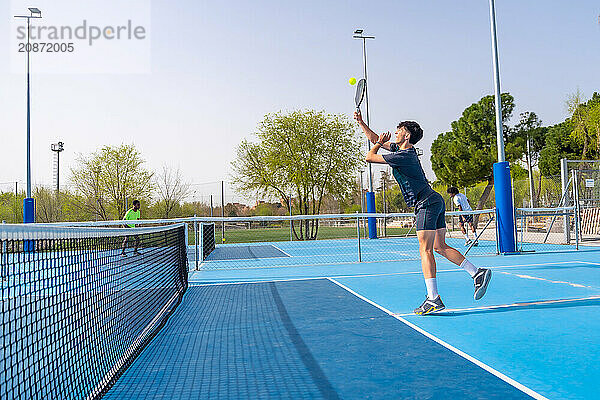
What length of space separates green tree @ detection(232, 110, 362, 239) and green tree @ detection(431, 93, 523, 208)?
19.8m

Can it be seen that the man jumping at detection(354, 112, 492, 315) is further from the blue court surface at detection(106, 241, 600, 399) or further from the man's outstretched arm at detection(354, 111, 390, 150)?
the blue court surface at detection(106, 241, 600, 399)

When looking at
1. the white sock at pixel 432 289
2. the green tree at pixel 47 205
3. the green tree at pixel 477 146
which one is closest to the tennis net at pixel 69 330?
the white sock at pixel 432 289

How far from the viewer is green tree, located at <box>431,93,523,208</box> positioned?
40.5 meters

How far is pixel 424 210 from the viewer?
5.21 m

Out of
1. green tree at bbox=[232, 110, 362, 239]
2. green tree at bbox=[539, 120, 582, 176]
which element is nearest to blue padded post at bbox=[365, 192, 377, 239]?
green tree at bbox=[232, 110, 362, 239]

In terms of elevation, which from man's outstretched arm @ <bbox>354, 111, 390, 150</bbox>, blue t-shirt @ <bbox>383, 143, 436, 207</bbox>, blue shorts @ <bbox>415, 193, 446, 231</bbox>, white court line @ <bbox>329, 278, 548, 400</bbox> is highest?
man's outstretched arm @ <bbox>354, 111, 390, 150</bbox>

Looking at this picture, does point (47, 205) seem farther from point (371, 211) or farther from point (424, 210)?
point (424, 210)

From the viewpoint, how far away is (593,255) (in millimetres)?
10703

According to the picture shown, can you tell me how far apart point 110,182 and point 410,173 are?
25329mm

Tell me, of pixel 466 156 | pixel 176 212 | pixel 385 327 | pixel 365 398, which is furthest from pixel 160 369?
pixel 466 156

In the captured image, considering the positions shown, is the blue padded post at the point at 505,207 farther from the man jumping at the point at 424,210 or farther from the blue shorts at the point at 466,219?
the man jumping at the point at 424,210

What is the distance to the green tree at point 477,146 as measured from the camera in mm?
40500

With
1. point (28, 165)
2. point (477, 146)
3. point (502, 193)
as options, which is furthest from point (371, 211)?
point (477, 146)

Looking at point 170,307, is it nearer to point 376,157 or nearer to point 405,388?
point 376,157
